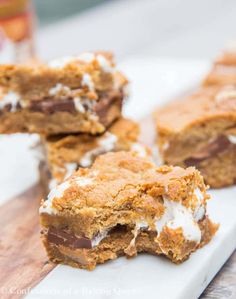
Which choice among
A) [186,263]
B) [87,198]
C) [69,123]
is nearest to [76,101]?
[69,123]

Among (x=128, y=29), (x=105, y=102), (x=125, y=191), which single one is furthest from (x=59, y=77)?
(x=128, y=29)

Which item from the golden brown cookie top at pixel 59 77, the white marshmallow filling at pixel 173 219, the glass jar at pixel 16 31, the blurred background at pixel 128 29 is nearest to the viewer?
the white marshmallow filling at pixel 173 219

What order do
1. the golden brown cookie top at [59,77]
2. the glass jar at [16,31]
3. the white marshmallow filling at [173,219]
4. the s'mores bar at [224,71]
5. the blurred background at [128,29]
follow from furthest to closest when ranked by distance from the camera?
the blurred background at [128,29] < the glass jar at [16,31] < the s'mores bar at [224,71] < the golden brown cookie top at [59,77] < the white marshmallow filling at [173,219]

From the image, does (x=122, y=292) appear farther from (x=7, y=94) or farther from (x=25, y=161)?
(x=25, y=161)

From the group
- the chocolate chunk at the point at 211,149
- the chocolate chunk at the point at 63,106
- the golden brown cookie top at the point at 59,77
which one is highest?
the golden brown cookie top at the point at 59,77

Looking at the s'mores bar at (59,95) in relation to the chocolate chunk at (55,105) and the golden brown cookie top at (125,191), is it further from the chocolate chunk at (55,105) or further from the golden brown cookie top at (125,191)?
the golden brown cookie top at (125,191)

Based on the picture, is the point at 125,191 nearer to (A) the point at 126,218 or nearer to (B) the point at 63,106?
(A) the point at 126,218

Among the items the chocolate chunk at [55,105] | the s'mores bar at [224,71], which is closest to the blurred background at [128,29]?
the s'mores bar at [224,71]
